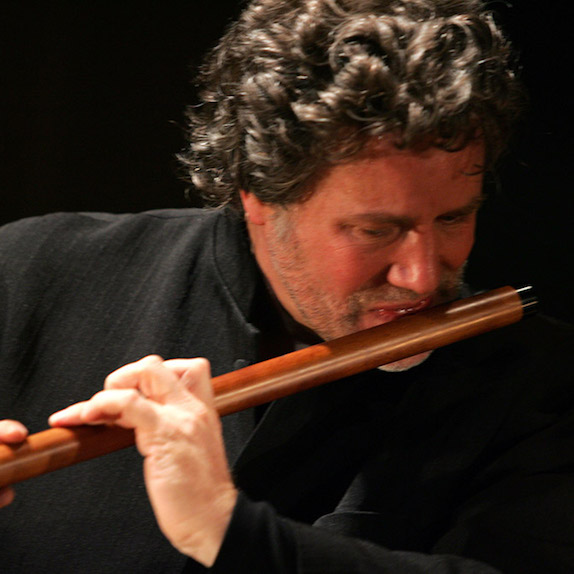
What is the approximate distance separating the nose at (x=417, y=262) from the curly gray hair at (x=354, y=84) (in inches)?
5.6

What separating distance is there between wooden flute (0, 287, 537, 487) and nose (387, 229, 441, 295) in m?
0.05

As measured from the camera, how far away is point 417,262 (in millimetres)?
1371

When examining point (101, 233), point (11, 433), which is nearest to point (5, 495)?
point (11, 433)

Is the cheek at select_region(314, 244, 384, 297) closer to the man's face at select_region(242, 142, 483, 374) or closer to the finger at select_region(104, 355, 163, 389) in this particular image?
the man's face at select_region(242, 142, 483, 374)

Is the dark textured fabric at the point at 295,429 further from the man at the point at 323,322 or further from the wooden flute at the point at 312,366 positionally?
the wooden flute at the point at 312,366

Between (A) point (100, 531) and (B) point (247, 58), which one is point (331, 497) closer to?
(A) point (100, 531)

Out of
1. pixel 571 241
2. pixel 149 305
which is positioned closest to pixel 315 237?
pixel 149 305

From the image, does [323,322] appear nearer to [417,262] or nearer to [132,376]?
[417,262]

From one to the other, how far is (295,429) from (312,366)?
237 millimetres

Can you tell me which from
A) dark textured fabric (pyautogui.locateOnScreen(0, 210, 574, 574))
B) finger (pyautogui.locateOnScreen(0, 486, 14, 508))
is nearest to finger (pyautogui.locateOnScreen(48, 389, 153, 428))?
finger (pyautogui.locateOnScreen(0, 486, 14, 508))

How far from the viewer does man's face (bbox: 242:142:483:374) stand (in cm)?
134

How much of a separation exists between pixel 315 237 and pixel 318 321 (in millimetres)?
159

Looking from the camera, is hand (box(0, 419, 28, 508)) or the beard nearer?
hand (box(0, 419, 28, 508))

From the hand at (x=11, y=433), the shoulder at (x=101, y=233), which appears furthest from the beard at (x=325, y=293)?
the hand at (x=11, y=433)
